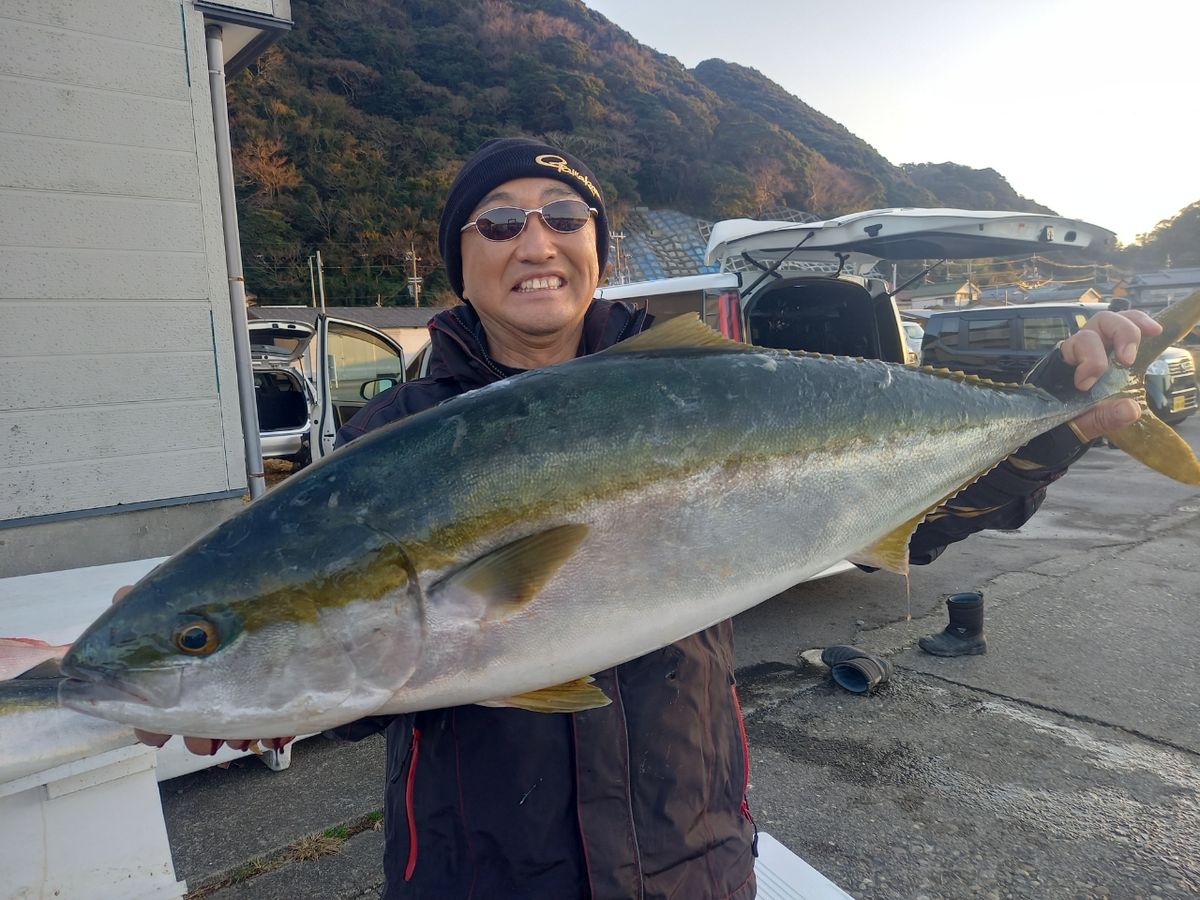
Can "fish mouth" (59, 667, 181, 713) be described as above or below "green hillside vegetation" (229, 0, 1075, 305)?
below

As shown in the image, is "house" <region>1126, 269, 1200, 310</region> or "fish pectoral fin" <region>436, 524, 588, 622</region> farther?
"house" <region>1126, 269, 1200, 310</region>

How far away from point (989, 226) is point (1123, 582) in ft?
11.6

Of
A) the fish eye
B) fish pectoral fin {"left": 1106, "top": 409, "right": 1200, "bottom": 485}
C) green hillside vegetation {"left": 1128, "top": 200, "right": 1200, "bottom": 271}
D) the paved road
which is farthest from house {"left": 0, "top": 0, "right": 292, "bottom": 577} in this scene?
green hillside vegetation {"left": 1128, "top": 200, "right": 1200, "bottom": 271}

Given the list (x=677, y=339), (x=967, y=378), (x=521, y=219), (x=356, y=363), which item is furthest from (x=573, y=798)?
(x=356, y=363)

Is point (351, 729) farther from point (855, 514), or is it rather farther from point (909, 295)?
point (909, 295)

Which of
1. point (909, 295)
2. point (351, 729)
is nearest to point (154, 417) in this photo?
point (351, 729)

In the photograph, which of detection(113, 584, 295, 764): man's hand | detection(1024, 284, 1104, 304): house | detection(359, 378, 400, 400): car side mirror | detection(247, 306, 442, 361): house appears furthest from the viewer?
detection(1024, 284, 1104, 304): house

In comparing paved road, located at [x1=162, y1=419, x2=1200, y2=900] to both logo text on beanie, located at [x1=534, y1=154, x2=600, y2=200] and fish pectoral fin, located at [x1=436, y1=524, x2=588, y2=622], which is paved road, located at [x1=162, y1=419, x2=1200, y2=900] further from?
logo text on beanie, located at [x1=534, y1=154, x2=600, y2=200]

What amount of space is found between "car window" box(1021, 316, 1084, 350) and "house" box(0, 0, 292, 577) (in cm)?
1171

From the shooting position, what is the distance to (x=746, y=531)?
4.71ft

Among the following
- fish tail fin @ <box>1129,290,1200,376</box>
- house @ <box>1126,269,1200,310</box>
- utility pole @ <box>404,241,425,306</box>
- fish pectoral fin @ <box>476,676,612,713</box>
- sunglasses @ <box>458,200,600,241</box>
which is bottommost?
→ fish pectoral fin @ <box>476,676,612,713</box>

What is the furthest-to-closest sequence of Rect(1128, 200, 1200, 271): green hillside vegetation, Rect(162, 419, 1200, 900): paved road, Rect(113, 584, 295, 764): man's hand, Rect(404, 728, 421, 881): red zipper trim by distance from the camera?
1. Rect(1128, 200, 1200, 271): green hillside vegetation
2. Rect(162, 419, 1200, 900): paved road
3. Rect(404, 728, 421, 881): red zipper trim
4. Rect(113, 584, 295, 764): man's hand

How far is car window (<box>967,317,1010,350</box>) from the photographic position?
40.2 ft

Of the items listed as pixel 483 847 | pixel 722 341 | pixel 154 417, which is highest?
pixel 722 341
